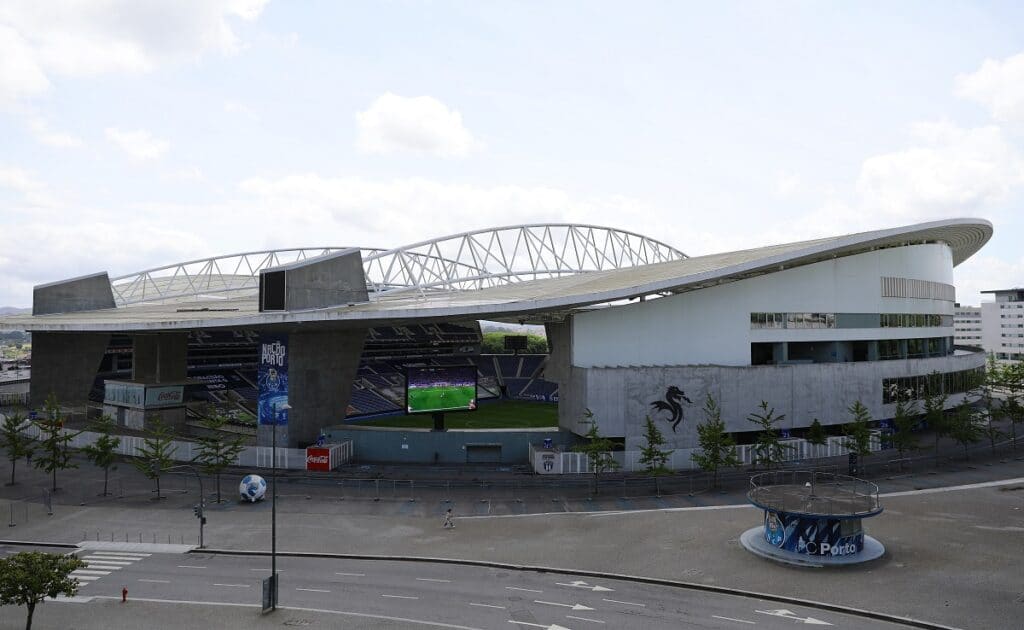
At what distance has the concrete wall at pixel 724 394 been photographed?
43.8 metres

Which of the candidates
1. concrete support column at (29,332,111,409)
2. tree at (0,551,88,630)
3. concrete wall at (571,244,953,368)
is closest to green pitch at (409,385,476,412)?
concrete wall at (571,244,953,368)

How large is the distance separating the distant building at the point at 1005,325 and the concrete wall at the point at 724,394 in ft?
414

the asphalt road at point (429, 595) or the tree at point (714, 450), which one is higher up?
the tree at point (714, 450)

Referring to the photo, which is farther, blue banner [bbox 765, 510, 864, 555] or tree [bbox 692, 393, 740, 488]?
Answer: tree [bbox 692, 393, 740, 488]

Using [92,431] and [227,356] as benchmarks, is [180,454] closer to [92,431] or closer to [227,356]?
[92,431]

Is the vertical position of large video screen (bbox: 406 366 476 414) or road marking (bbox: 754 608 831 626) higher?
large video screen (bbox: 406 366 476 414)

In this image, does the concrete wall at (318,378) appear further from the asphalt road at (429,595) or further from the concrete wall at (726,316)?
the asphalt road at (429,595)

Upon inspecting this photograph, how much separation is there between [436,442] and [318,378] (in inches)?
409

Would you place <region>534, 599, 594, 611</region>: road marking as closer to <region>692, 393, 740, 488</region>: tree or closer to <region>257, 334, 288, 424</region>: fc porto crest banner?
<region>692, 393, 740, 488</region>: tree

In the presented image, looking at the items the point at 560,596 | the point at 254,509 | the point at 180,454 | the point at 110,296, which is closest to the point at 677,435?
the point at 560,596

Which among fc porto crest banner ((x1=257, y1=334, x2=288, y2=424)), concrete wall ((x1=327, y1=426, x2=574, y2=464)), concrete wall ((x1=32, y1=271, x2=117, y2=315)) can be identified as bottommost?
concrete wall ((x1=327, y1=426, x2=574, y2=464))

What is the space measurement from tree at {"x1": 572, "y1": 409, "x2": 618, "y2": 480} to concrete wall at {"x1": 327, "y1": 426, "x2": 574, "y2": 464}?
4542mm

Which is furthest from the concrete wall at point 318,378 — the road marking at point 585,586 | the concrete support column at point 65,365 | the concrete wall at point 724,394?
the concrete support column at point 65,365

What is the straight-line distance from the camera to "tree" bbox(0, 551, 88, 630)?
64.3 ft
